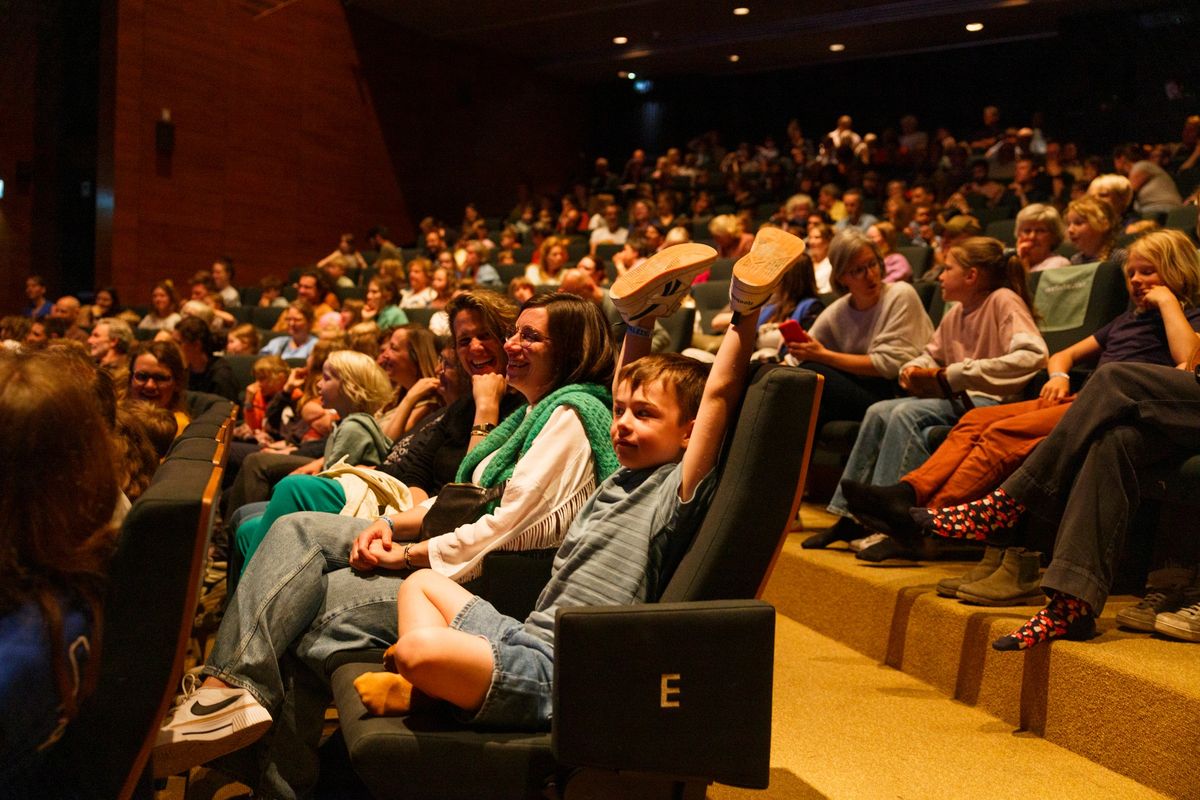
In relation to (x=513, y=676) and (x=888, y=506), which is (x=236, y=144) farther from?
(x=513, y=676)

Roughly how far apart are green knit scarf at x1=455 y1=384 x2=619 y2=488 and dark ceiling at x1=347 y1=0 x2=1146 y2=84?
28.1 ft

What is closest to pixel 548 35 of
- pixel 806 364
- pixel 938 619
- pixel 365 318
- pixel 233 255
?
pixel 233 255

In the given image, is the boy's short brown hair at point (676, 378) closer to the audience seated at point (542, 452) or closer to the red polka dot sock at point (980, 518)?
the audience seated at point (542, 452)

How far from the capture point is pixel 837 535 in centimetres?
299

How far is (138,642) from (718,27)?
10.5 metres

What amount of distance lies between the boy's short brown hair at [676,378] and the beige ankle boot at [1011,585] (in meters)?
1.00

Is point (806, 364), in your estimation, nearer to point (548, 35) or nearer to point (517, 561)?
point (517, 561)

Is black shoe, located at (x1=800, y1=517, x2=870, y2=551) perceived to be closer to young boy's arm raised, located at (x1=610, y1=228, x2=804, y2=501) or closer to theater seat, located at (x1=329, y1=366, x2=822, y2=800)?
young boy's arm raised, located at (x1=610, y1=228, x2=804, y2=501)

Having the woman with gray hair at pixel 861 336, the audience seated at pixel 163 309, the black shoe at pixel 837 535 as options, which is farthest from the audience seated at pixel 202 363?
the audience seated at pixel 163 309

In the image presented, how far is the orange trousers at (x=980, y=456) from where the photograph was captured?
2326mm

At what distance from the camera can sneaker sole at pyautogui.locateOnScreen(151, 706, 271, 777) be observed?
1417mm

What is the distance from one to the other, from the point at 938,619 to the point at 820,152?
8.39 meters

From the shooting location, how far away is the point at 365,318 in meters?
5.79

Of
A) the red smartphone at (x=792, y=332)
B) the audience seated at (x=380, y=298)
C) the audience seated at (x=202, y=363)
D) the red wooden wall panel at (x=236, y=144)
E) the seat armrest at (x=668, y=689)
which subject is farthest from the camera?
the red wooden wall panel at (x=236, y=144)
